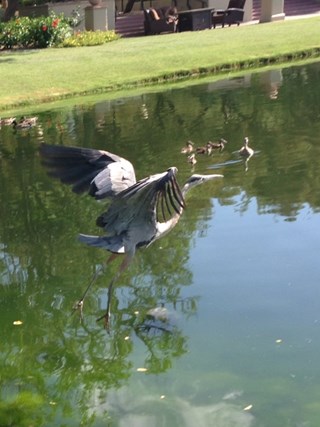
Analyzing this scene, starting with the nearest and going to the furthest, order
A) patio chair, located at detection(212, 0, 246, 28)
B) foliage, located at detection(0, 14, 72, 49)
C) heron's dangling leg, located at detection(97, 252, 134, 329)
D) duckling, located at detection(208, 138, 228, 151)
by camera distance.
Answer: heron's dangling leg, located at detection(97, 252, 134, 329), duckling, located at detection(208, 138, 228, 151), foliage, located at detection(0, 14, 72, 49), patio chair, located at detection(212, 0, 246, 28)

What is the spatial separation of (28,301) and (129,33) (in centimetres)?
2903

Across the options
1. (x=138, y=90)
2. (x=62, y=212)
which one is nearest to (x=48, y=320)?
(x=62, y=212)

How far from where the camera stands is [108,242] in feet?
29.2

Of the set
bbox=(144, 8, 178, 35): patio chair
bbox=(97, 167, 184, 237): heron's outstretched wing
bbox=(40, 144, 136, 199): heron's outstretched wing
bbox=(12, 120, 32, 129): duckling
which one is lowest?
bbox=(12, 120, 32, 129): duckling

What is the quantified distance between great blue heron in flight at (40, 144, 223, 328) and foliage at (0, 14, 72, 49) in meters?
24.5

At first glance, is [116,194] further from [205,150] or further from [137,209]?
[205,150]

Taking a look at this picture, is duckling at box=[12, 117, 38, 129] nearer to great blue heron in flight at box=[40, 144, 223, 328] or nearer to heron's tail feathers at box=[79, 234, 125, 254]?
great blue heron in flight at box=[40, 144, 223, 328]

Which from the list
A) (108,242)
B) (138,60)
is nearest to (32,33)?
(138,60)

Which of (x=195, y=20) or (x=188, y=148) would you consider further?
(x=195, y=20)

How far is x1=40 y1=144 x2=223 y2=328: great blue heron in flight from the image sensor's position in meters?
8.61

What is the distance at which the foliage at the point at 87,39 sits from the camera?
110ft

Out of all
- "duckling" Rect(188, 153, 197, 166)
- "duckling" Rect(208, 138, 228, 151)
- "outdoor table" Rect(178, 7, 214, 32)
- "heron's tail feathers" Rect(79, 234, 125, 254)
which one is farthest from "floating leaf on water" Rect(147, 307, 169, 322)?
"outdoor table" Rect(178, 7, 214, 32)

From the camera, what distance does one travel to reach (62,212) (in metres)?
13.4

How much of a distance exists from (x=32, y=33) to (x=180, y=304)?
82.2 ft
